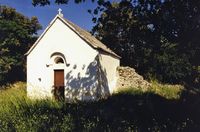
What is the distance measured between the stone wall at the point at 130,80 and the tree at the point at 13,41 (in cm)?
1371

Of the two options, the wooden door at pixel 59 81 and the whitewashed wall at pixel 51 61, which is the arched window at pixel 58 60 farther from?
the wooden door at pixel 59 81

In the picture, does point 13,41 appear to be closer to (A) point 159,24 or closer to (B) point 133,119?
(B) point 133,119

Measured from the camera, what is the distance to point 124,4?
12336mm

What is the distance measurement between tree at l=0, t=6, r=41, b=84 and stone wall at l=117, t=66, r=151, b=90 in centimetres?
1371

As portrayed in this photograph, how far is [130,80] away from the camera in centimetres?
3197

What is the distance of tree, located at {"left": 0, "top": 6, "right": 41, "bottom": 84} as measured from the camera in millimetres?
40812

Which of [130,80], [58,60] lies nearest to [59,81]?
[58,60]

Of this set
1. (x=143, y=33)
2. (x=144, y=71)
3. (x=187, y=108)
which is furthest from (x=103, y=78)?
(x=143, y=33)

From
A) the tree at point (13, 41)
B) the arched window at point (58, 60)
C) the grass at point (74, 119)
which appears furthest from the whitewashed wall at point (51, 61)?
the grass at point (74, 119)

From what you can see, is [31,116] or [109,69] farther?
[109,69]

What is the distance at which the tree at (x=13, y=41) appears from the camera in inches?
1607

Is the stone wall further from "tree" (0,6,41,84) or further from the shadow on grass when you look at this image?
the shadow on grass

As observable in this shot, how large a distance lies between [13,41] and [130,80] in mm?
15836

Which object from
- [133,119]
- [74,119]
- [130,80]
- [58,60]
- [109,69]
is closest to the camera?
[74,119]
